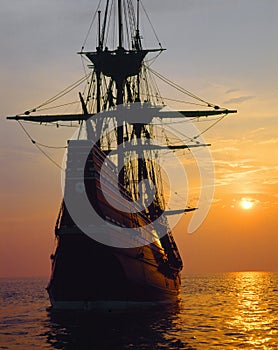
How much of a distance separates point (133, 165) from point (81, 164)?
80.6 feet

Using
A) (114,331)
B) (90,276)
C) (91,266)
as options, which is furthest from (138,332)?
(91,266)

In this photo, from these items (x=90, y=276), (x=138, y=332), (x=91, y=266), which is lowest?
(x=138, y=332)

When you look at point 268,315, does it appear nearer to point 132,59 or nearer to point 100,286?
point 100,286

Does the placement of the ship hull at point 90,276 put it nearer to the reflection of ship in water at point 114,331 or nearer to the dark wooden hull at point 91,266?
the dark wooden hull at point 91,266

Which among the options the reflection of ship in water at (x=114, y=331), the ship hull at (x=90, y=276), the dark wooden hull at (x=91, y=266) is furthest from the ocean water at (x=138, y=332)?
the dark wooden hull at (x=91, y=266)

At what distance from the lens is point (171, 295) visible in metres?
52.2

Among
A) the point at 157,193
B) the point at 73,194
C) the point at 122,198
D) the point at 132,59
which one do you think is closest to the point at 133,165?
the point at 157,193

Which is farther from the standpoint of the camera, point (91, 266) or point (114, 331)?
point (91, 266)

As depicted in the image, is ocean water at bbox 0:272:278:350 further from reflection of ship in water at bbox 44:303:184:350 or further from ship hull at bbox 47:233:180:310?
ship hull at bbox 47:233:180:310

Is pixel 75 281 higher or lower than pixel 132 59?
lower

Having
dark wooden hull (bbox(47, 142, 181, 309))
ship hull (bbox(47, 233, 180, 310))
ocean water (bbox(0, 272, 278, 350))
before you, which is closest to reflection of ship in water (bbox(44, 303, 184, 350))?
ocean water (bbox(0, 272, 278, 350))

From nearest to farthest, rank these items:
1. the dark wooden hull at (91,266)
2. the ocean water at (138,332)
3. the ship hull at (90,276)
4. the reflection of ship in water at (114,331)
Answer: the reflection of ship in water at (114,331), the ocean water at (138,332), the dark wooden hull at (91,266), the ship hull at (90,276)

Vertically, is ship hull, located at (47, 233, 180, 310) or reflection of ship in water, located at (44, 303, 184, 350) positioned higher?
ship hull, located at (47, 233, 180, 310)

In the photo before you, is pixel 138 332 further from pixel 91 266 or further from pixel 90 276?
pixel 91 266
